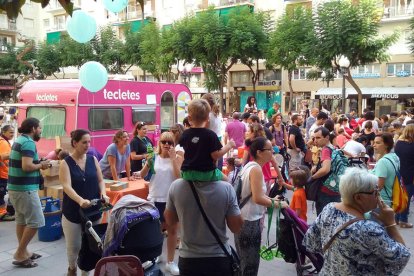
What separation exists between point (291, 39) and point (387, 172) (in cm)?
1982

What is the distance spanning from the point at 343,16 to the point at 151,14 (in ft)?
81.6

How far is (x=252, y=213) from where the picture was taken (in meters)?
3.61

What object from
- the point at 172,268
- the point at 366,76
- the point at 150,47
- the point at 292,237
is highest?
the point at 150,47

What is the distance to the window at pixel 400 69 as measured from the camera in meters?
30.2

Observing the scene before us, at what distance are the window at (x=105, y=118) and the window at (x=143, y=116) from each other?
0.44m

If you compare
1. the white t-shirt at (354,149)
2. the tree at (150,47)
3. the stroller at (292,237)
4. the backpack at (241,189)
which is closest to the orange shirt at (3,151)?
the backpack at (241,189)

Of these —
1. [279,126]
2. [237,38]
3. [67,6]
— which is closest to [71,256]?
[67,6]

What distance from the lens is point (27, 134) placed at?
15.7ft

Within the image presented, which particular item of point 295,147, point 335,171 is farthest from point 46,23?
point 335,171

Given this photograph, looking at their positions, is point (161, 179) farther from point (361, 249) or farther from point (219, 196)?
point (361, 249)

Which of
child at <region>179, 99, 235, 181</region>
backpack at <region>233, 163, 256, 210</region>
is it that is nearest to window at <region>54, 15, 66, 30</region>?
backpack at <region>233, 163, 256, 210</region>

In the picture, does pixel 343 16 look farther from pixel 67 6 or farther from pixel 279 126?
pixel 67 6

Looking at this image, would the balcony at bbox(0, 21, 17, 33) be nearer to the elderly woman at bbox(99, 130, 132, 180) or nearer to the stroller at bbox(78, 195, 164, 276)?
the elderly woman at bbox(99, 130, 132, 180)

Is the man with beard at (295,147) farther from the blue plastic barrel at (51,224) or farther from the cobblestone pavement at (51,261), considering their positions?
the blue plastic barrel at (51,224)
